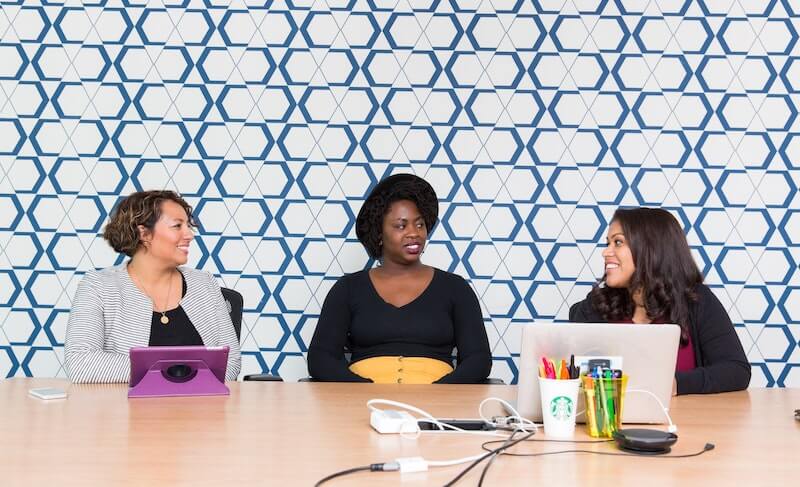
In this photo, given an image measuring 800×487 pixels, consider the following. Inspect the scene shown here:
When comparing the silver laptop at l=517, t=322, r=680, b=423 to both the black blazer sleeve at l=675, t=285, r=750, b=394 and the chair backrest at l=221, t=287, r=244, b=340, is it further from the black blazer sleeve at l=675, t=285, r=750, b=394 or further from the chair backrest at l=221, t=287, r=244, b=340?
the chair backrest at l=221, t=287, r=244, b=340

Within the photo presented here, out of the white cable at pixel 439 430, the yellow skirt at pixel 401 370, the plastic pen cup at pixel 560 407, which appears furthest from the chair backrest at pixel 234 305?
the plastic pen cup at pixel 560 407

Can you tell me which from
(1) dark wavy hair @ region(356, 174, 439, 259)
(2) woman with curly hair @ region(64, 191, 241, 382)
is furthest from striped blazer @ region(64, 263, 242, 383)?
(1) dark wavy hair @ region(356, 174, 439, 259)

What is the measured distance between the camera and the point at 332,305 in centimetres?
344

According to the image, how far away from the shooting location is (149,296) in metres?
3.04

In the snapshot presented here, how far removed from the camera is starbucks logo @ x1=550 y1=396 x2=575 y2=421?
5.82 feet

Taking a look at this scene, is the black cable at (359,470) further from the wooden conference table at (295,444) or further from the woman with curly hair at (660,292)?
the woman with curly hair at (660,292)

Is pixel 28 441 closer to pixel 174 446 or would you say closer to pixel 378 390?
pixel 174 446

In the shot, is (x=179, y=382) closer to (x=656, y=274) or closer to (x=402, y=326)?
(x=402, y=326)

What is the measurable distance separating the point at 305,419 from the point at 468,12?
8.43 feet

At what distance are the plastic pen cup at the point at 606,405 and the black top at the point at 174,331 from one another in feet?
5.55

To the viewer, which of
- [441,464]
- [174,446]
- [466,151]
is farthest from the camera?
[466,151]

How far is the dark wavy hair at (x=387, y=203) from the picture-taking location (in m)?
3.64

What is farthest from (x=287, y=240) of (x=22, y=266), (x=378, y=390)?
(x=378, y=390)

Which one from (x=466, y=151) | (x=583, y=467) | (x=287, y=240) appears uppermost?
(x=466, y=151)
